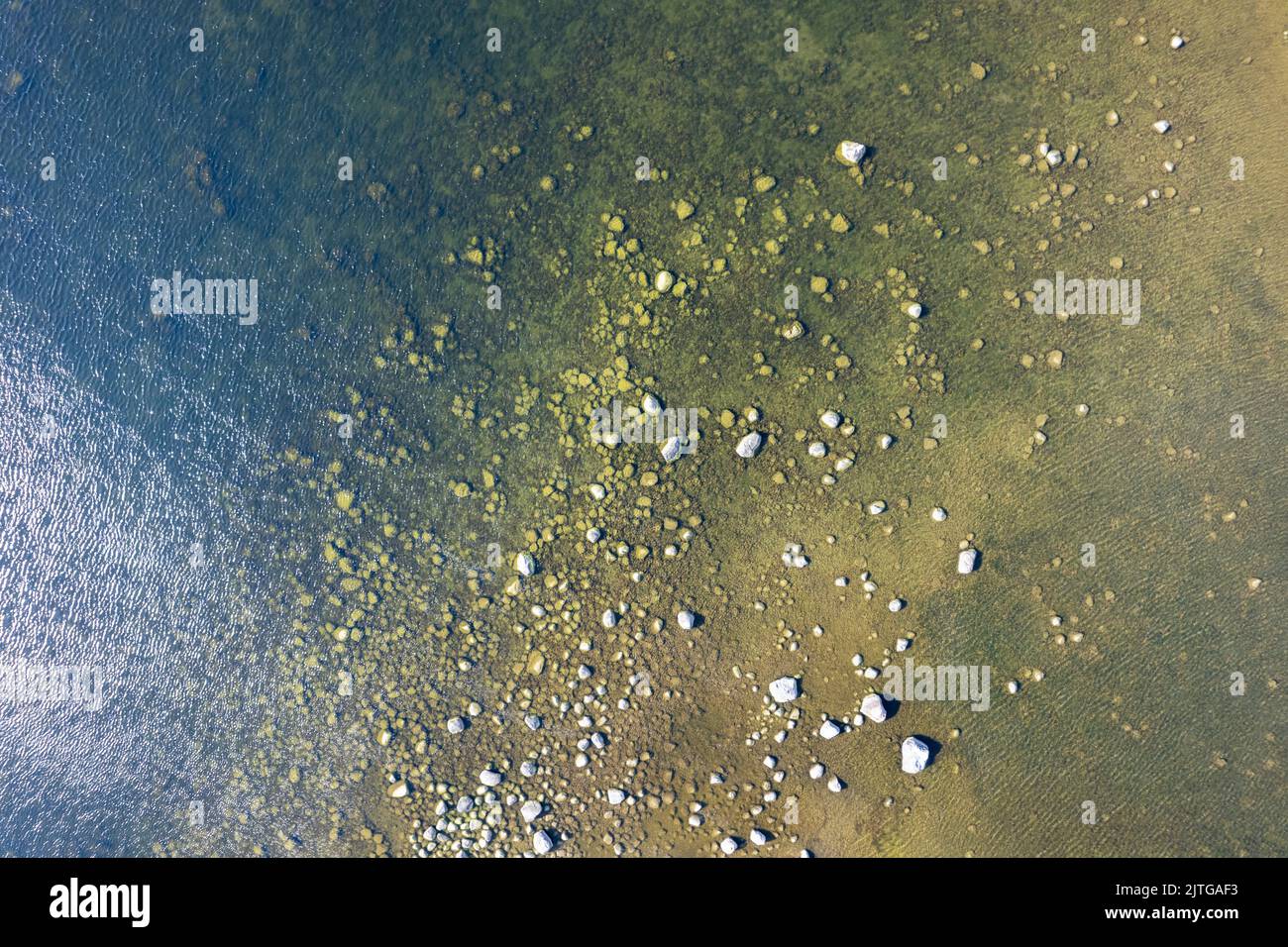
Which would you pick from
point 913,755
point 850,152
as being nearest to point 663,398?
point 850,152

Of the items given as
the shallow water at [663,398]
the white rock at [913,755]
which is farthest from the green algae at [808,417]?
the white rock at [913,755]

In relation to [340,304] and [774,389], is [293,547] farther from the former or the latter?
[774,389]

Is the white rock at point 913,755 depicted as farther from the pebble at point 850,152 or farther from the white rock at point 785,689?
the pebble at point 850,152

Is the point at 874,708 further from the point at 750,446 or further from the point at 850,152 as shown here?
the point at 850,152

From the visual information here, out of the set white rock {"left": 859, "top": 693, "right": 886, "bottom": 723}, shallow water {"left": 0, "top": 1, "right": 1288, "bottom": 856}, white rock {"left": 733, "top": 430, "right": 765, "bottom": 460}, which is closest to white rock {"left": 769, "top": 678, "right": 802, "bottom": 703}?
shallow water {"left": 0, "top": 1, "right": 1288, "bottom": 856}

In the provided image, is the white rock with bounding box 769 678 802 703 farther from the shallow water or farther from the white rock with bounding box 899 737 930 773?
the white rock with bounding box 899 737 930 773

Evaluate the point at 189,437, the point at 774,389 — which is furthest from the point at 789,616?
the point at 189,437
